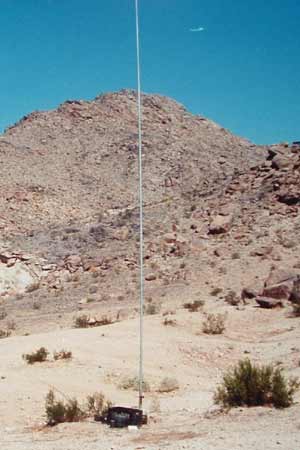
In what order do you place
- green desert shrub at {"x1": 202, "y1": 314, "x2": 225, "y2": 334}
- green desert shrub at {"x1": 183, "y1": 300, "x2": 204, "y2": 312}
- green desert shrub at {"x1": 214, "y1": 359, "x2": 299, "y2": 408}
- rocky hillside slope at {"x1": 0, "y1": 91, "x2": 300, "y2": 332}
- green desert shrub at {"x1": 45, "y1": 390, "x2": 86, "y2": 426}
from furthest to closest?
rocky hillside slope at {"x1": 0, "y1": 91, "x2": 300, "y2": 332} < green desert shrub at {"x1": 183, "y1": 300, "x2": 204, "y2": 312} < green desert shrub at {"x1": 202, "y1": 314, "x2": 225, "y2": 334} < green desert shrub at {"x1": 45, "y1": 390, "x2": 86, "y2": 426} < green desert shrub at {"x1": 214, "y1": 359, "x2": 299, "y2": 408}

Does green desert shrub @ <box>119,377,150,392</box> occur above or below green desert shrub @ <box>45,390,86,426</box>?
above

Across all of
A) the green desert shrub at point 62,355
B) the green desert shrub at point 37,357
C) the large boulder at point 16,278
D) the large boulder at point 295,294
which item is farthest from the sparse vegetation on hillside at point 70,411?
the large boulder at point 16,278

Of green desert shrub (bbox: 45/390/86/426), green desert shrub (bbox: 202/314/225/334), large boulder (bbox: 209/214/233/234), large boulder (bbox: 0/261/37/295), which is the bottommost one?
green desert shrub (bbox: 45/390/86/426)

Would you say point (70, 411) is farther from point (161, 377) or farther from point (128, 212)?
point (128, 212)

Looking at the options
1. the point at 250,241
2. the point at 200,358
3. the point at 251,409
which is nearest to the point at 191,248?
the point at 250,241

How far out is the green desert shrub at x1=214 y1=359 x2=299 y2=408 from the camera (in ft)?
26.1

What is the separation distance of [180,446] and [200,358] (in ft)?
19.8

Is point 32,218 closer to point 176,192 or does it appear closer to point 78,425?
point 176,192

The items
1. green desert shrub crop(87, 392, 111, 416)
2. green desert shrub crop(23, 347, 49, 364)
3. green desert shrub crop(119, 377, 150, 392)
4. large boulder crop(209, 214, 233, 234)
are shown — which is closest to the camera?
green desert shrub crop(87, 392, 111, 416)

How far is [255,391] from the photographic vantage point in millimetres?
8102

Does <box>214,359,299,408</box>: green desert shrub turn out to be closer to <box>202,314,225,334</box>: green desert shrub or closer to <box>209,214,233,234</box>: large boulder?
<box>202,314,225,334</box>: green desert shrub

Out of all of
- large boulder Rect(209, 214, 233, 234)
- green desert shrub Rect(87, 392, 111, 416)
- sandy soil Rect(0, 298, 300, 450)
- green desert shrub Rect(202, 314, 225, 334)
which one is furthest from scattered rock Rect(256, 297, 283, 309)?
green desert shrub Rect(87, 392, 111, 416)

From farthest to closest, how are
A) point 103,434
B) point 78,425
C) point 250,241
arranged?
point 250,241, point 78,425, point 103,434

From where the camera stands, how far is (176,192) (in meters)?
43.0
